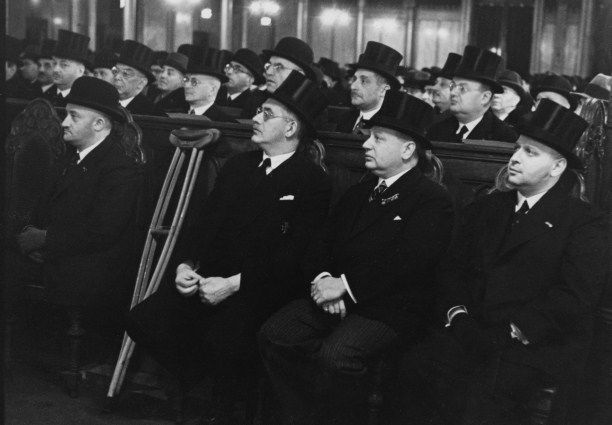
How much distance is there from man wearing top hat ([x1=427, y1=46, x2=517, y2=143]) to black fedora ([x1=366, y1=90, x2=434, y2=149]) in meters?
2.61

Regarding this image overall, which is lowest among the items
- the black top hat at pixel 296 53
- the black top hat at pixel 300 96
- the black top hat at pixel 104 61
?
the black top hat at pixel 104 61

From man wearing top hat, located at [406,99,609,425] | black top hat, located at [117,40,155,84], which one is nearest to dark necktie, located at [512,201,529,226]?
man wearing top hat, located at [406,99,609,425]

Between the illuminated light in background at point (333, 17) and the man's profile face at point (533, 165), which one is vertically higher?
the illuminated light in background at point (333, 17)

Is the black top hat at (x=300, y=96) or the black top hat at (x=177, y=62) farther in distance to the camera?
the black top hat at (x=177, y=62)

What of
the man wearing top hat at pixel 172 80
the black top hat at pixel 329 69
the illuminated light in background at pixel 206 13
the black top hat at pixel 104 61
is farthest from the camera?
the illuminated light in background at pixel 206 13

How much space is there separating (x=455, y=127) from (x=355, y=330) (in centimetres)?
338

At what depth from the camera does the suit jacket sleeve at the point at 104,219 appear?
4.94 metres

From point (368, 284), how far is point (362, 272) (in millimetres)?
63

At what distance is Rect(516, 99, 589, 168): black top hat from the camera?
386 cm

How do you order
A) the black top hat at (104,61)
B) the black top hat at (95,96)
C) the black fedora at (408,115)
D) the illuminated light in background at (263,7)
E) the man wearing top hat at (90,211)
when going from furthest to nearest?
the illuminated light in background at (263,7) < the black top hat at (104,61) < the black top hat at (95,96) < the man wearing top hat at (90,211) < the black fedora at (408,115)

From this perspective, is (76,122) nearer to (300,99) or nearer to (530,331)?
(300,99)

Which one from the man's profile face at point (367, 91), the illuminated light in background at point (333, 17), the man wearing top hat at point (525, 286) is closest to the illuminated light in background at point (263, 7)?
the illuminated light in background at point (333, 17)

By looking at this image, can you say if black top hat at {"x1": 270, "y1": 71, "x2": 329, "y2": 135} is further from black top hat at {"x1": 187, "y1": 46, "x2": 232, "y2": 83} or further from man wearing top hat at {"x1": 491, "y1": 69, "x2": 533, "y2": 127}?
man wearing top hat at {"x1": 491, "y1": 69, "x2": 533, "y2": 127}

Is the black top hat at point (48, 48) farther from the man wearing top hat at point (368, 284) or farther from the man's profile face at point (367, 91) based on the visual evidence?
the man wearing top hat at point (368, 284)
